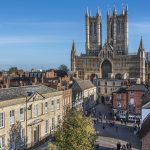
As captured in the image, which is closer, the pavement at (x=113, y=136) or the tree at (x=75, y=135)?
the tree at (x=75, y=135)

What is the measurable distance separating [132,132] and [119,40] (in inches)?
3620

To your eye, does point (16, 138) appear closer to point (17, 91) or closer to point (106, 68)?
point (17, 91)

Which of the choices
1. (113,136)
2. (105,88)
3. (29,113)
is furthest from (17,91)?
(105,88)

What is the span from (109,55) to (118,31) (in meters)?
12.4

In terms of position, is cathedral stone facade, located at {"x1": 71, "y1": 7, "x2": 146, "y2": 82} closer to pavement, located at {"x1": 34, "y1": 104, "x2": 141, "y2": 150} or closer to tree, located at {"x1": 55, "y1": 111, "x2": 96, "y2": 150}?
pavement, located at {"x1": 34, "y1": 104, "x2": 141, "y2": 150}

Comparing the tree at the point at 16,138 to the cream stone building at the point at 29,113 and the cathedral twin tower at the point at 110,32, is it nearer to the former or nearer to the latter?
the cream stone building at the point at 29,113

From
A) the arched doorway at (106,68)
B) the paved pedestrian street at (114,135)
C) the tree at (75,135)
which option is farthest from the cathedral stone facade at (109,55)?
the tree at (75,135)

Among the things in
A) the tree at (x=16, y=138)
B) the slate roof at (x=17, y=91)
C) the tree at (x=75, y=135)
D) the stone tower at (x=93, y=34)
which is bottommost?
the tree at (x=16, y=138)

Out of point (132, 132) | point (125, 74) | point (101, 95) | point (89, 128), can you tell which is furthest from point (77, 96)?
point (125, 74)

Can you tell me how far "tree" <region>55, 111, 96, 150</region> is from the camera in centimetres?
3616

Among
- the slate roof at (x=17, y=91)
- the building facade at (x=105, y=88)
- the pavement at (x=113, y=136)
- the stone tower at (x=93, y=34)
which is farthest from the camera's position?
the stone tower at (x=93, y=34)

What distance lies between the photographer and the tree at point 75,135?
1423 inches

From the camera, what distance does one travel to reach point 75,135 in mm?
36844

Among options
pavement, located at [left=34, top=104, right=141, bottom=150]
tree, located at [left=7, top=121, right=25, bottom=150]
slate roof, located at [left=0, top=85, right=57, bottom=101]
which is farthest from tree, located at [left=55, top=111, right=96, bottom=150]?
pavement, located at [left=34, top=104, right=141, bottom=150]
